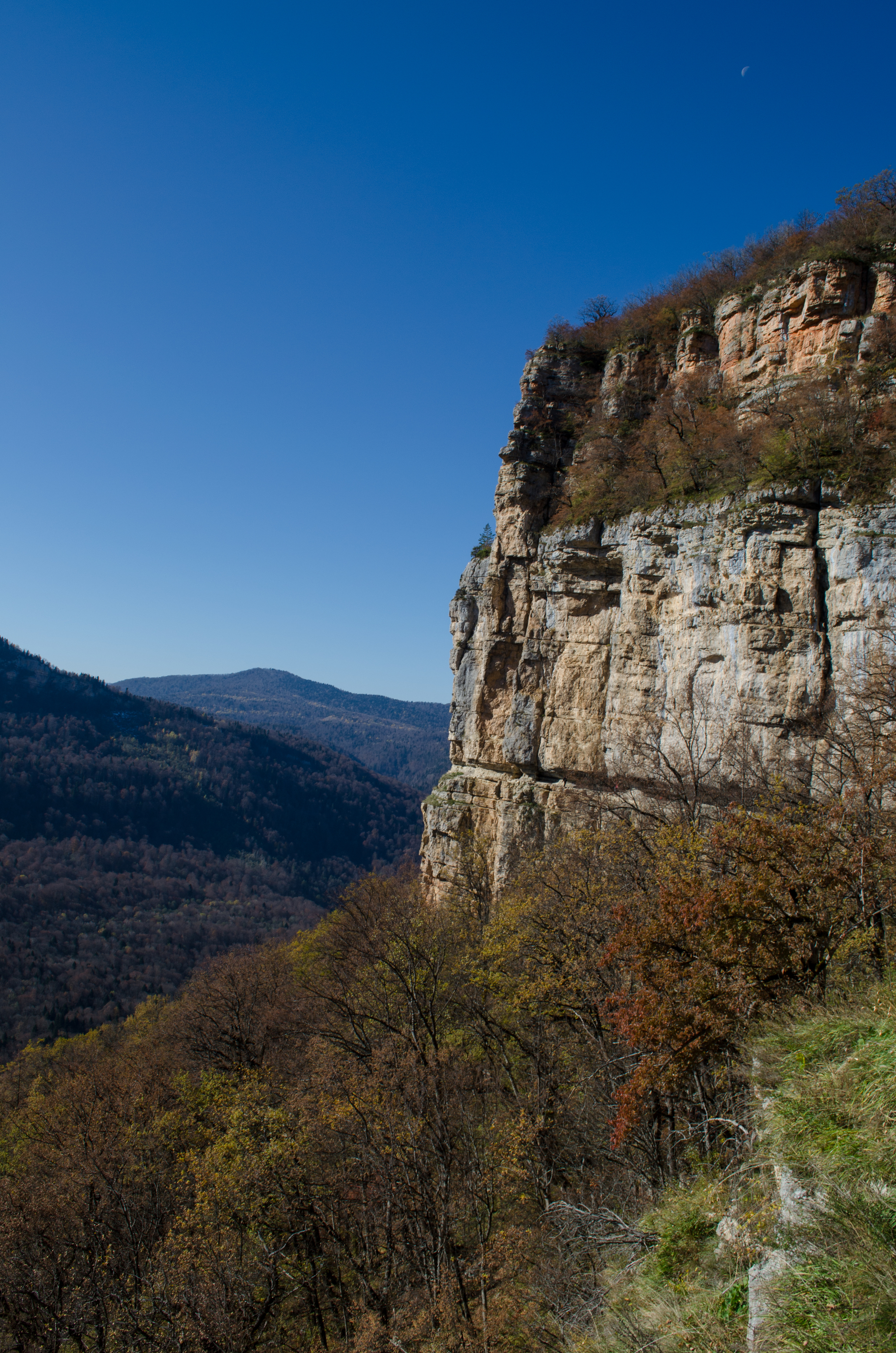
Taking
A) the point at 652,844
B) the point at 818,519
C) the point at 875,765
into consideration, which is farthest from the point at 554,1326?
the point at 818,519

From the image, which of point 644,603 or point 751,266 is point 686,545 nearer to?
point 644,603

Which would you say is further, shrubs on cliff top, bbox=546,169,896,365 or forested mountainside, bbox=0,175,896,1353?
shrubs on cliff top, bbox=546,169,896,365

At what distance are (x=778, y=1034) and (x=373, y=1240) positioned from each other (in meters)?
11.6

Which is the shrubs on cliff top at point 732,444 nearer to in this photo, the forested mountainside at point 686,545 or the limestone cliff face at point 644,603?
the forested mountainside at point 686,545

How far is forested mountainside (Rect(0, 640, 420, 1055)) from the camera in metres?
80.3

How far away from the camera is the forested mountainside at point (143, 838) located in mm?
80312

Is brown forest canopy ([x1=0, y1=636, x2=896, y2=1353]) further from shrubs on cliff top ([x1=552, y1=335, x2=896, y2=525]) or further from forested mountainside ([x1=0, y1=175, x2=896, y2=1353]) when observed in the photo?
shrubs on cliff top ([x1=552, y1=335, x2=896, y2=525])

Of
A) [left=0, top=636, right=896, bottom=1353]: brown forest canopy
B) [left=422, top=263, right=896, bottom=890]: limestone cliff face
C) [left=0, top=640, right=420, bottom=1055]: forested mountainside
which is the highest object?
[left=422, top=263, right=896, bottom=890]: limestone cliff face

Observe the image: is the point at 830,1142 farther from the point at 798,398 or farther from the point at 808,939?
the point at 798,398

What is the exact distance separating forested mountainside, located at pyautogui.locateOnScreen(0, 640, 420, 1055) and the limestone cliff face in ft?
160

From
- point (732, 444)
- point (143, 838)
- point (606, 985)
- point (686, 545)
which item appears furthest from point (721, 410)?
point (143, 838)

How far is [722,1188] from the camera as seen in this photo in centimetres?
660

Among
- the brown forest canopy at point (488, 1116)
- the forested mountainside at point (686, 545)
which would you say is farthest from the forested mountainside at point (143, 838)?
the brown forest canopy at point (488, 1116)

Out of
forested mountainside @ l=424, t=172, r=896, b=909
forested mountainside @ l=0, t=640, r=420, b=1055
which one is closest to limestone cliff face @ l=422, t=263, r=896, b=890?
forested mountainside @ l=424, t=172, r=896, b=909
